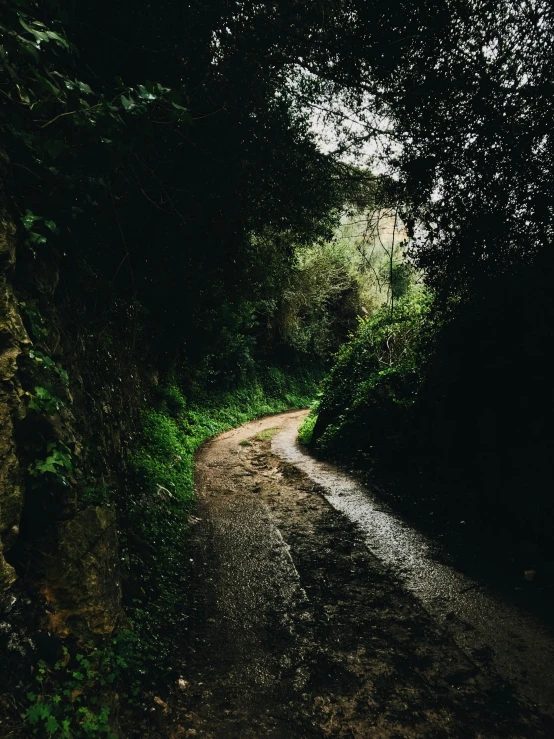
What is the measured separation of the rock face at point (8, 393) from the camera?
2463 millimetres

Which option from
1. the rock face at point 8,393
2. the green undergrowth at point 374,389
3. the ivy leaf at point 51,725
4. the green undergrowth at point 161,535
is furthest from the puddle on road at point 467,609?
the rock face at point 8,393

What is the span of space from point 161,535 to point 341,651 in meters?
2.74

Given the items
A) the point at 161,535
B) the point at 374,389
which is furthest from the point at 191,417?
the point at 161,535

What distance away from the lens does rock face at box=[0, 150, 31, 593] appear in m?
2.46

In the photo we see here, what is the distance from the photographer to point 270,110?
17.6ft

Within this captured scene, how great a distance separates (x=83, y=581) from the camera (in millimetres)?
3062

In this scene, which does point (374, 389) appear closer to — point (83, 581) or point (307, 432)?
point (307, 432)

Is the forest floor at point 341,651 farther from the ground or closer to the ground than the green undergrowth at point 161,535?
closer to the ground

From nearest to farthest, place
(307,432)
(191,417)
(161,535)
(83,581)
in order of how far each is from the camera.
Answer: (83,581) < (161,535) < (307,432) < (191,417)

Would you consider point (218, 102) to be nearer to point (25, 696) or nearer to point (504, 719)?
point (25, 696)

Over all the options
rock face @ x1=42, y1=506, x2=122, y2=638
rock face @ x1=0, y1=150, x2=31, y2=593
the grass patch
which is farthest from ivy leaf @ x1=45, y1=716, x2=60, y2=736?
the grass patch

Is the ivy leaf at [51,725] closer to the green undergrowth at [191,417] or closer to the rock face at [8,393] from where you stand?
the rock face at [8,393]

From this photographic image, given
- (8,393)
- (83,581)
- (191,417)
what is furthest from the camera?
(191,417)

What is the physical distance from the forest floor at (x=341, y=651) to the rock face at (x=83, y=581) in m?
0.89
